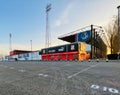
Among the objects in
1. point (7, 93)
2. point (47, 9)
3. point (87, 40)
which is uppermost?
point (47, 9)

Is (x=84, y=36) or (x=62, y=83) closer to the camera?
(x=62, y=83)

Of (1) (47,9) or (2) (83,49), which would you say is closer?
(2) (83,49)

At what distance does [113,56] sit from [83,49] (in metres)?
6.94

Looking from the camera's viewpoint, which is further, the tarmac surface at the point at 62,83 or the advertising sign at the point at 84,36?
the advertising sign at the point at 84,36

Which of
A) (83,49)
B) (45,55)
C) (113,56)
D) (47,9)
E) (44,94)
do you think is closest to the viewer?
(44,94)

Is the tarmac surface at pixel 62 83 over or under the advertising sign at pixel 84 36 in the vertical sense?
under

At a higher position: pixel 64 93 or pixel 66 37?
pixel 66 37

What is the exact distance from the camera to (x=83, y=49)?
154ft

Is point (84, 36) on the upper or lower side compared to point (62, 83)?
upper

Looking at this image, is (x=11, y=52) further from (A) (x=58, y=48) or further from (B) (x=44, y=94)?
(B) (x=44, y=94)

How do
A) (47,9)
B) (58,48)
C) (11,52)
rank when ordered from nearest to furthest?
(58,48), (47,9), (11,52)

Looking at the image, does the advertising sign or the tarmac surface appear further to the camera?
the advertising sign

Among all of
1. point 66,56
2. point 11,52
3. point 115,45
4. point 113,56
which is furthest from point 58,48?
point 11,52

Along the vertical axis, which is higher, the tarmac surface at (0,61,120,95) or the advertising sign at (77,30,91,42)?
the advertising sign at (77,30,91,42)
